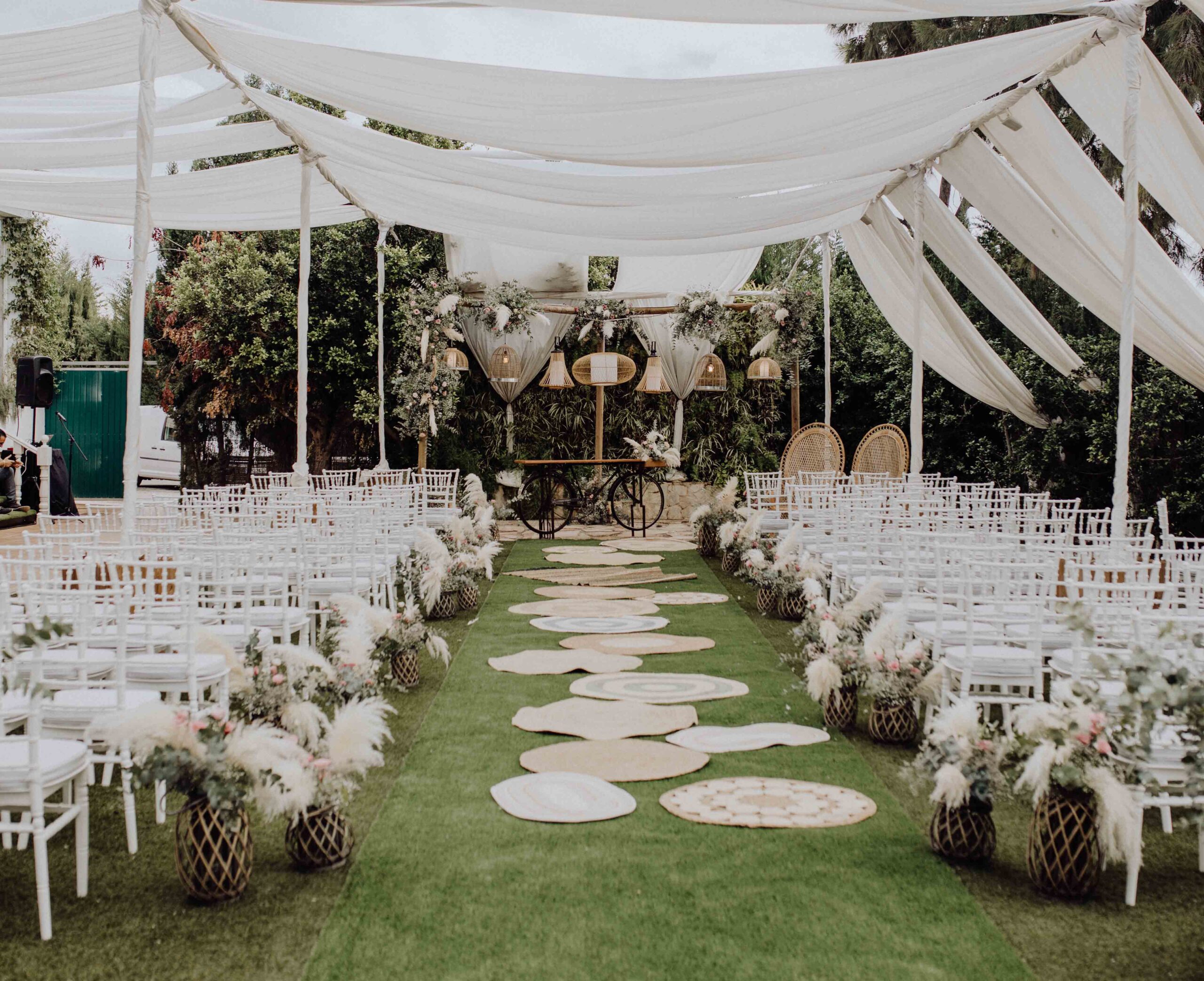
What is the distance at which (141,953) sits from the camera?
2.64 m

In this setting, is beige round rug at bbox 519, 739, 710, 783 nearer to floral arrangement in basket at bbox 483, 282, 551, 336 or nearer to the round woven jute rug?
the round woven jute rug

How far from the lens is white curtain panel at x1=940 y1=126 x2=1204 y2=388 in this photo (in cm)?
700

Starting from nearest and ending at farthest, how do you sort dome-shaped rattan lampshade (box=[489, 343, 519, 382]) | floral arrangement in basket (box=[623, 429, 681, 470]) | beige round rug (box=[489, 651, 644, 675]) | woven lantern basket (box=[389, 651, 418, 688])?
1. woven lantern basket (box=[389, 651, 418, 688])
2. beige round rug (box=[489, 651, 644, 675])
3. floral arrangement in basket (box=[623, 429, 681, 470])
4. dome-shaped rattan lampshade (box=[489, 343, 519, 382])

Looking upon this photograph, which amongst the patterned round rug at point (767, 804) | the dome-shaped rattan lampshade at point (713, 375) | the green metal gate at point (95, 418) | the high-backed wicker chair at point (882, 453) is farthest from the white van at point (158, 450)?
the patterned round rug at point (767, 804)

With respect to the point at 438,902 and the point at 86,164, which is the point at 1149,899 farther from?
the point at 86,164

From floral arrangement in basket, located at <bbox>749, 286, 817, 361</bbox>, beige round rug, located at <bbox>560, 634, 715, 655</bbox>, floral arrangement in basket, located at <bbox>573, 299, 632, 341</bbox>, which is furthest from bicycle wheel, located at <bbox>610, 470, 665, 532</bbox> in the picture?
beige round rug, located at <bbox>560, 634, 715, 655</bbox>

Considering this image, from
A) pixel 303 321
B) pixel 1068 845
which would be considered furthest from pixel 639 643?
pixel 303 321

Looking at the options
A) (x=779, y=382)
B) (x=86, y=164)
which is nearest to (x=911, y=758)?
(x=86, y=164)

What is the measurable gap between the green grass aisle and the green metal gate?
53.9 ft

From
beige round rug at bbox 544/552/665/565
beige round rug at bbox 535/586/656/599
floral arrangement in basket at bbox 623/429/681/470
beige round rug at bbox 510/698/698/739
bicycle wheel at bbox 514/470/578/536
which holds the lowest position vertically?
beige round rug at bbox 510/698/698/739

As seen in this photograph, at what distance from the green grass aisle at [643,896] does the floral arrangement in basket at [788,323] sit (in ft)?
31.8

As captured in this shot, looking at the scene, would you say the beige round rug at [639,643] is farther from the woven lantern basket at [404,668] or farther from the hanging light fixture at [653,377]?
the hanging light fixture at [653,377]

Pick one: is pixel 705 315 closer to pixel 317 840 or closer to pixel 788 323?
pixel 788 323

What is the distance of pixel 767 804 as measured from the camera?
3.77 meters
